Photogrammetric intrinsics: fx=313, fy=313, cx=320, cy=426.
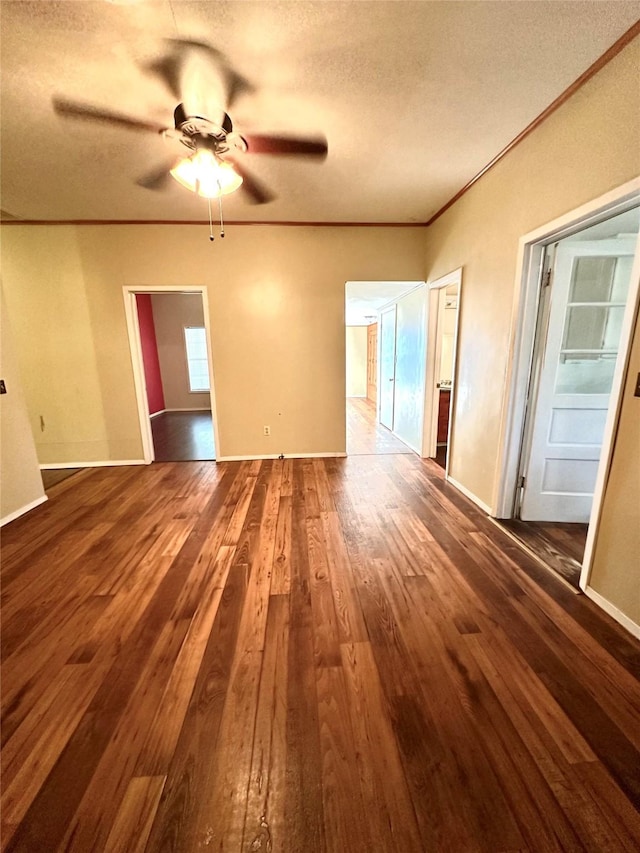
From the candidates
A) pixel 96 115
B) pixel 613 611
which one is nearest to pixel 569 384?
pixel 613 611

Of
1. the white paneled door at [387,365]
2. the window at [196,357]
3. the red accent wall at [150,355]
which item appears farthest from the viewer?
the window at [196,357]

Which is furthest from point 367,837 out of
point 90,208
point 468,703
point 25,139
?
point 90,208

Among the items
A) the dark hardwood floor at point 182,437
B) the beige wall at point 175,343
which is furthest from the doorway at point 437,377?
the beige wall at point 175,343

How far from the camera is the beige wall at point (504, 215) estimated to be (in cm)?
146

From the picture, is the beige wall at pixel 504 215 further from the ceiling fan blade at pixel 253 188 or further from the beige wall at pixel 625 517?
the ceiling fan blade at pixel 253 188

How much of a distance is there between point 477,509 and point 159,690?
246 cm

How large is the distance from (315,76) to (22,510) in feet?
12.3

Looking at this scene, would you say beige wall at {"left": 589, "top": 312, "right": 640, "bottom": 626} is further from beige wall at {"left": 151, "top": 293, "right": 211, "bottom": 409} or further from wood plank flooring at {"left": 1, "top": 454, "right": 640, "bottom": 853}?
beige wall at {"left": 151, "top": 293, "right": 211, "bottom": 409}

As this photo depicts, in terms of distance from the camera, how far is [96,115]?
1675 mm

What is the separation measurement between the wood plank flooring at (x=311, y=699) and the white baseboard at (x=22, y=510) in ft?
1.25

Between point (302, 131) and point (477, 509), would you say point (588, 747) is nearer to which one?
point (477, 509)

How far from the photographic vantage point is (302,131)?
79.9 inches

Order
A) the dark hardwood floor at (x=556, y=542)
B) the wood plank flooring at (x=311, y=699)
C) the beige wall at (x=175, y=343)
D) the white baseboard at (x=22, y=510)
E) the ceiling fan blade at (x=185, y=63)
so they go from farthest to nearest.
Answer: the beige wall at (x=175, y=343), the white baseboard at (x=22, y=510), the dark hardwood floor at (x=556, y=542), the ceiling fan blade at (x=185, y=63), the wood plank flooring at (x=311, y=699)

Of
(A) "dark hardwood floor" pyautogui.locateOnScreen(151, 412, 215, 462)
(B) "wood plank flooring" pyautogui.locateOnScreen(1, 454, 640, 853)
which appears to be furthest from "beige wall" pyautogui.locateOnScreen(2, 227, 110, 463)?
(B) "wood plank flooring" pyautogui.locateOnScreen(1, 454, 640, 853)
